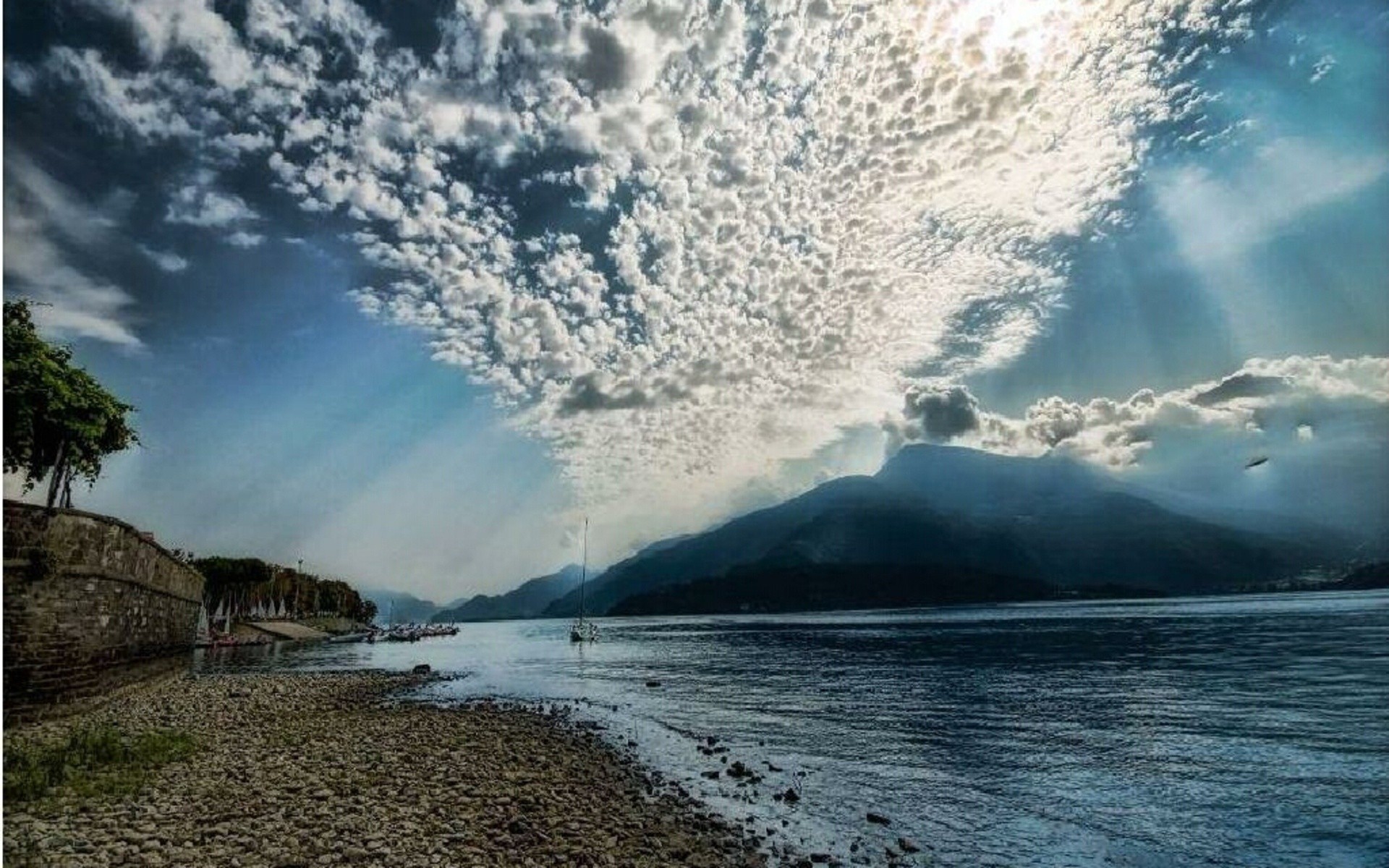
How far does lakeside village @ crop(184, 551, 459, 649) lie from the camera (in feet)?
357

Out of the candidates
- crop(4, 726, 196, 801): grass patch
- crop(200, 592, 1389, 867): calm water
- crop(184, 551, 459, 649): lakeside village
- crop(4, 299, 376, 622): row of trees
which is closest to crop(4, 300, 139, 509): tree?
crop(4, 299, 376, 622): row of trees

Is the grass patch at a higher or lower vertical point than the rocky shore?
higher

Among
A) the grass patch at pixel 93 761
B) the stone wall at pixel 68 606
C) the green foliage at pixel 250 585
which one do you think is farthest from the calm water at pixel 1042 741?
the green foliage at pixel 250 585

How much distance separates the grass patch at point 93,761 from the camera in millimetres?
17547

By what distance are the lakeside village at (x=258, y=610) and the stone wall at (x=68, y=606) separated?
6102 cm

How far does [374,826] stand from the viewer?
1664cm

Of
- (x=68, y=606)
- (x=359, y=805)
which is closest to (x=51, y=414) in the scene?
(x=68, y=606)

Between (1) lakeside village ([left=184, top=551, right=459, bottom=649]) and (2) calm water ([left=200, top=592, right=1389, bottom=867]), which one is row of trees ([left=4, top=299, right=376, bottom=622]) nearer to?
(2) calm water ([left=200, top=592, right=1389, bottom=867])

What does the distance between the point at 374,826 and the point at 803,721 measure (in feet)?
85.4

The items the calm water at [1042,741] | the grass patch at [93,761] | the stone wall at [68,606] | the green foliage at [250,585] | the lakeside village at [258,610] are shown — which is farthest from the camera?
the green foliage at [250,585]

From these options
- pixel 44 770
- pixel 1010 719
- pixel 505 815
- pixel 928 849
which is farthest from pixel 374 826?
pixel 1010 719

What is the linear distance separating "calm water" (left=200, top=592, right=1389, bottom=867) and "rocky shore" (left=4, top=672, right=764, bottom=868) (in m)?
3.57

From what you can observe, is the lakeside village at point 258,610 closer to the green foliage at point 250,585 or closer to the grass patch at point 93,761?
the green foliage at point 250,585

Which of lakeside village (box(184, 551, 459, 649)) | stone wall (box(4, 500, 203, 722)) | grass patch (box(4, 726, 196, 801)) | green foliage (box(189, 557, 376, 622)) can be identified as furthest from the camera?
green foliage (box(189, 557, 376, 622))
